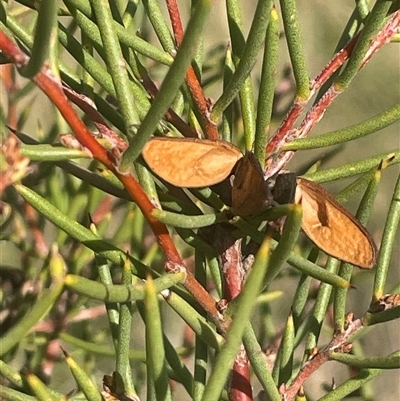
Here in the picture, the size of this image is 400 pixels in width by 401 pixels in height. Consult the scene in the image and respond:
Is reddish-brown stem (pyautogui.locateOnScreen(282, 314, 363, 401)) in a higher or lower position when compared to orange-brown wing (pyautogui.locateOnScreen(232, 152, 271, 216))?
lower

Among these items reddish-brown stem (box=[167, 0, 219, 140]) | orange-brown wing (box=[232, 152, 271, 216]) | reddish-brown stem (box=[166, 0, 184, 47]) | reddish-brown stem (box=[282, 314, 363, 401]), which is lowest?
reddish-brown stem (box=[282, 314, 363, 401])

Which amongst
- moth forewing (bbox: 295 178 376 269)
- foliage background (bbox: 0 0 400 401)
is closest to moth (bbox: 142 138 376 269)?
moth forewing (bbox: 295 178 376 269)

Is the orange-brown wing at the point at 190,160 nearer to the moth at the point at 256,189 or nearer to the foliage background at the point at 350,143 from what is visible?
the moth at the point at 256,189

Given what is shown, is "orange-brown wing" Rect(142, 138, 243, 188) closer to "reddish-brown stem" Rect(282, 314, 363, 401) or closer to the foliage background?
"reddish-brown stem" Rect(282, 314, 363, 401)

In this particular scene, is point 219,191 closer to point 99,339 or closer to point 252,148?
point 252,148

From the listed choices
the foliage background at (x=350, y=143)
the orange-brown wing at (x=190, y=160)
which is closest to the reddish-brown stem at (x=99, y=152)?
the orange-brown wing at (x=190, y=160)

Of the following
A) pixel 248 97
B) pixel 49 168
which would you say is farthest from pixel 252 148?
pixel 49 168

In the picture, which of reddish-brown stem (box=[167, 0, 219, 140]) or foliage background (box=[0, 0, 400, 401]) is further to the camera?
foliage background (box=[0, 0, 400, 401])

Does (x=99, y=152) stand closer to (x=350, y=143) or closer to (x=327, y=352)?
(x=327, y=352)
